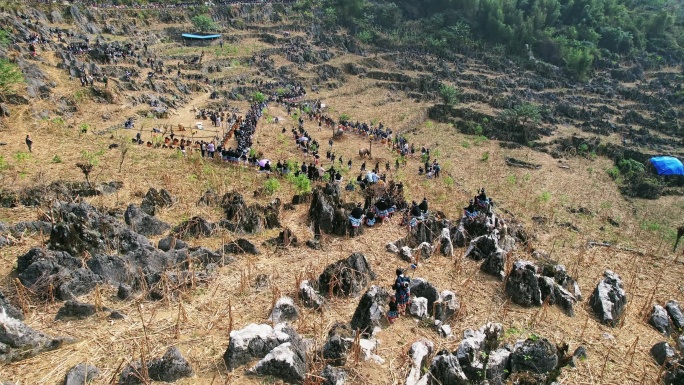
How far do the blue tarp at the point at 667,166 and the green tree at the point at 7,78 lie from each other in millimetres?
49073

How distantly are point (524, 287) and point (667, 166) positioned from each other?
33.8m

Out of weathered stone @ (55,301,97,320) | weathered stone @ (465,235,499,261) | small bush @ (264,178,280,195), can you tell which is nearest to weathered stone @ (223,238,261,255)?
weathered stone @ (55,301,97,320)

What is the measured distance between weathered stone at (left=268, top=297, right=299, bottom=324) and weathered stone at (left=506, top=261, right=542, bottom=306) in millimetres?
6502

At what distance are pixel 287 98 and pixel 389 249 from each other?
38.1 metres

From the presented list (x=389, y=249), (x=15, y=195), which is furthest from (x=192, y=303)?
(x=15, y=195)

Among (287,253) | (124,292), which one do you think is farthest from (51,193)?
(287,253)

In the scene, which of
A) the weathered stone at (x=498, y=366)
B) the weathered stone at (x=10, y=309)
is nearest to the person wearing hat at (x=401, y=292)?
the weathered stone at (x=498, y=366)

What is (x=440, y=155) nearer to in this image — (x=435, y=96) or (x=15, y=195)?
(x=435, y=96)

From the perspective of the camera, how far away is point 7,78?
84.5 ft

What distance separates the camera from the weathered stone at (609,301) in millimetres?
12227

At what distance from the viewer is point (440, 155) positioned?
3916cm

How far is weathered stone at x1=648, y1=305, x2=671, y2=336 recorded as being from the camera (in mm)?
12297

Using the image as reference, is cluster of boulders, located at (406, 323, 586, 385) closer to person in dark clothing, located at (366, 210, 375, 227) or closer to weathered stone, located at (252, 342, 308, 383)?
weathered stone, located at (252, 342, 308, 383)

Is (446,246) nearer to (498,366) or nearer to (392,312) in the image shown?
(392,312)
